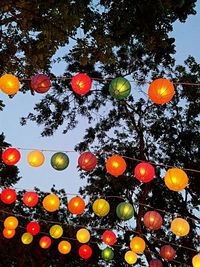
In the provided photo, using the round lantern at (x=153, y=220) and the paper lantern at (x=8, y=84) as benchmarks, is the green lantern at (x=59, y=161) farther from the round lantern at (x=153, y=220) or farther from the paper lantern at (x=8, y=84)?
the round lantern at (x=153, y=220)

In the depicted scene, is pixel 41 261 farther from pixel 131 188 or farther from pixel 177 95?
pixel 177 95

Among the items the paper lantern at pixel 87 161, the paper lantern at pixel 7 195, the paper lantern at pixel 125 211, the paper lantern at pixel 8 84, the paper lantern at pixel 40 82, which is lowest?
the paper lantern at pixel 7 195

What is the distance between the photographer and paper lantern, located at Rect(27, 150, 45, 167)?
5.75 metres

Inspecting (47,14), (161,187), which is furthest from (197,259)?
(161,187)

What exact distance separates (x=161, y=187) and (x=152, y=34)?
6.86 m

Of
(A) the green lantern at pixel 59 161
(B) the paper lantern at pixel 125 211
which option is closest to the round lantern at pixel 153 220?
(B) the paper lantern at pixel 125 211

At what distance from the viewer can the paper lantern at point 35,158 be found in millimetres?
5754

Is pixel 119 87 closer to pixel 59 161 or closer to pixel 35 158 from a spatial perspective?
pixel 59 161

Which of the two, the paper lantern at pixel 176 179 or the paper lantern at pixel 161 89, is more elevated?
the paper lantern at pixel 161 89

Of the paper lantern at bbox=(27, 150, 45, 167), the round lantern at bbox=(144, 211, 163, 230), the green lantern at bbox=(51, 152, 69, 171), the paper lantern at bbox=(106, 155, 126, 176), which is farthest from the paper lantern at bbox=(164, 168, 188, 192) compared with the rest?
the paper lantern at bbox=(27, 150, 45, 167)

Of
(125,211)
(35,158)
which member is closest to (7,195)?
(35,158)

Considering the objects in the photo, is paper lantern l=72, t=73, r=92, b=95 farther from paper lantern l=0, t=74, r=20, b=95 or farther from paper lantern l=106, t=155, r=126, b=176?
paper lantern l=106, t=155, r=126, b=176

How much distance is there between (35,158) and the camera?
18.9 feet

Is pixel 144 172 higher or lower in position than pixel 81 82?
lower
